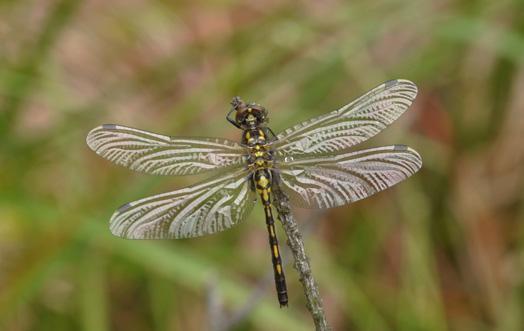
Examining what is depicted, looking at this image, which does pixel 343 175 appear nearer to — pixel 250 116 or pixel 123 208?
pixel 250 116

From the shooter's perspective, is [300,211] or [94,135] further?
[300,211]

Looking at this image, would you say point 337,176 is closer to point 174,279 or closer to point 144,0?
point 174,279

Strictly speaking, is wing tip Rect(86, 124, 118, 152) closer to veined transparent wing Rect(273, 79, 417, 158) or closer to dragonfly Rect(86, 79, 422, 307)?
dragonfly Rect(86, 79, 422, 307)

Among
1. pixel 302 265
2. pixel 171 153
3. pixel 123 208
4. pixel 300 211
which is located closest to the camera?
pixel 302 265

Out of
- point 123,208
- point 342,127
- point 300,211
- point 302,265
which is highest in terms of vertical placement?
point 300,211

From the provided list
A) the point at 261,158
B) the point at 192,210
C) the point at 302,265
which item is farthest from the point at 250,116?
the point at 302,265

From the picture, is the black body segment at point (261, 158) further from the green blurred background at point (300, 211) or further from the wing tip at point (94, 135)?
the green blurred background at point (300, 211)

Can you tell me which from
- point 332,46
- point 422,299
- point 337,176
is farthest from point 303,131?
point 422,299
